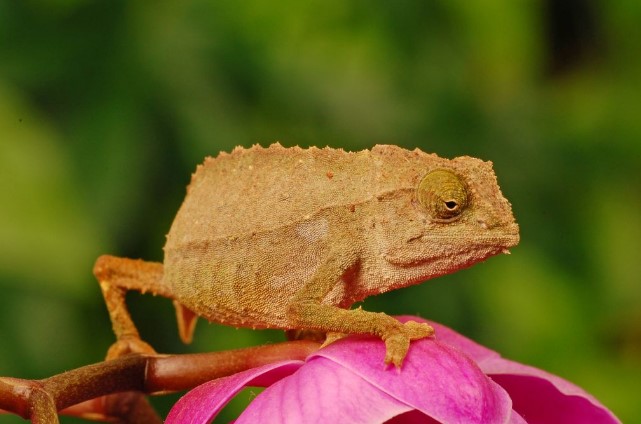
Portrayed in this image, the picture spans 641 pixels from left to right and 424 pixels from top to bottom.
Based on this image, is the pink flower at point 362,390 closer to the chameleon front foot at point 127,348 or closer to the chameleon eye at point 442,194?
the chameleon eye at point 442,194

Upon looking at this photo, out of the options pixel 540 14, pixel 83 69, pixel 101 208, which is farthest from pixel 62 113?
pixel 540 14

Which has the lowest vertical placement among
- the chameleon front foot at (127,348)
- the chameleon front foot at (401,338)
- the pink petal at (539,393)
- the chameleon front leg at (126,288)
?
the pink petal at (539,393)

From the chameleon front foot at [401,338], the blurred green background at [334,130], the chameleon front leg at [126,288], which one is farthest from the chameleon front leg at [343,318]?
the blurred green background at [334,130]

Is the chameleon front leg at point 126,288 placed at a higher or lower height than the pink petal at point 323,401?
higher

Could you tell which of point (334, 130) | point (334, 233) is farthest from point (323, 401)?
point (334, 130)

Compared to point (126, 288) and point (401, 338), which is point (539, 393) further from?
point (126, 288)
